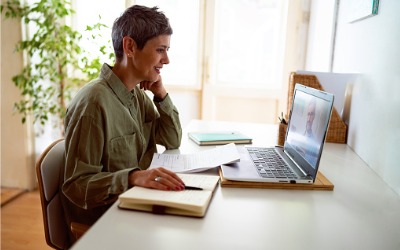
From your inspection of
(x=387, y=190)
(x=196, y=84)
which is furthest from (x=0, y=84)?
(x=387, y=190)

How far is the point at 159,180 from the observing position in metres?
0.91

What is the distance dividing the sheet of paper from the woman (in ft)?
0.37

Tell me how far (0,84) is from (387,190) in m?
A: 2.68

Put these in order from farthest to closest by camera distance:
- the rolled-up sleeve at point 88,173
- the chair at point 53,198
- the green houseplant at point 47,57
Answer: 1. the green houseplant at point 47,57
2. the chair at point 53,198
3. the rolled-up sleeve at point 88,173

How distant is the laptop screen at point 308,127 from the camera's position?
0.99 metres

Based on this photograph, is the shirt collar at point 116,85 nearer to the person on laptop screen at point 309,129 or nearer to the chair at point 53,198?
the chair at point 53,198

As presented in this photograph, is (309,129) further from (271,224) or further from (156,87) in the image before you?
(156,87)

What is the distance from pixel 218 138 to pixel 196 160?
0.34 meters

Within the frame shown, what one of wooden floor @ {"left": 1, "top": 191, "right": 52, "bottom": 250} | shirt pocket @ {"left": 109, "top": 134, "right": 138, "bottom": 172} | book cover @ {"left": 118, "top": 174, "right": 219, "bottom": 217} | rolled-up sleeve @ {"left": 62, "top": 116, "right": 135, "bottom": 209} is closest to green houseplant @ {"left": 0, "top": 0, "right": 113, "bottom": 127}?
wooden floor @ {"left": 1, "top": 191, "right": 52, "bottom": 250}

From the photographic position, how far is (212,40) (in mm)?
2854

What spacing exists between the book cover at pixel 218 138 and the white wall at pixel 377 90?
459mm

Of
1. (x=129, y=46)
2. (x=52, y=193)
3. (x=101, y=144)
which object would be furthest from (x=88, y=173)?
(x=129, y=46)

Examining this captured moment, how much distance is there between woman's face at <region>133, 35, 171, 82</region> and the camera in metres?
1.28

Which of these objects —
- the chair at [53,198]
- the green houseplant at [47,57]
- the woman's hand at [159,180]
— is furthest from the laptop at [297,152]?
the green houseplant at [47,57]
